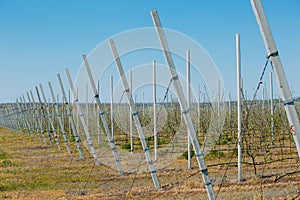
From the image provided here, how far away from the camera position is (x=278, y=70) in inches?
138

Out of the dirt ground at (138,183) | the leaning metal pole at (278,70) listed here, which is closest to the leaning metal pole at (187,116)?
the dirt ground at (138,183)

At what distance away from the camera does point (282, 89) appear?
3480 mm

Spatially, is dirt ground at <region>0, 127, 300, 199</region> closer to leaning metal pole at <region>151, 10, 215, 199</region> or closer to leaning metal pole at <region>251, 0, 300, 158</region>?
leaning metal pole at <region>151, 10, 215, 199</region>

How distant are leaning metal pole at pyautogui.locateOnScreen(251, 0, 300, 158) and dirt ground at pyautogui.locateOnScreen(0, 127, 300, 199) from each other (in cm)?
224

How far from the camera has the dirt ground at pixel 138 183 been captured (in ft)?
23.3

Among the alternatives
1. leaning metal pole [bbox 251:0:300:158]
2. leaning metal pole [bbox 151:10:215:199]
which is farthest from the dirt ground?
leaning metal pole [bbox 251:0:300:158]

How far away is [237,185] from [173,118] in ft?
30.7

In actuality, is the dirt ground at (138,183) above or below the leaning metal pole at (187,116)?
below

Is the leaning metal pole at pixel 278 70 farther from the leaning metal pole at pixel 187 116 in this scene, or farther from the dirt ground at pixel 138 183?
the dirt ground at pixel 138 183

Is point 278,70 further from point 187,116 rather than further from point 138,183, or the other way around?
point 138,183

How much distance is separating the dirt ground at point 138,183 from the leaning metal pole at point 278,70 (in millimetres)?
2244

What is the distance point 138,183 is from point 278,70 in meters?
5.45

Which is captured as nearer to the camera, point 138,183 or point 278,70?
Answer: point 278,70

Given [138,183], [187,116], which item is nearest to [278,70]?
[187,116]
